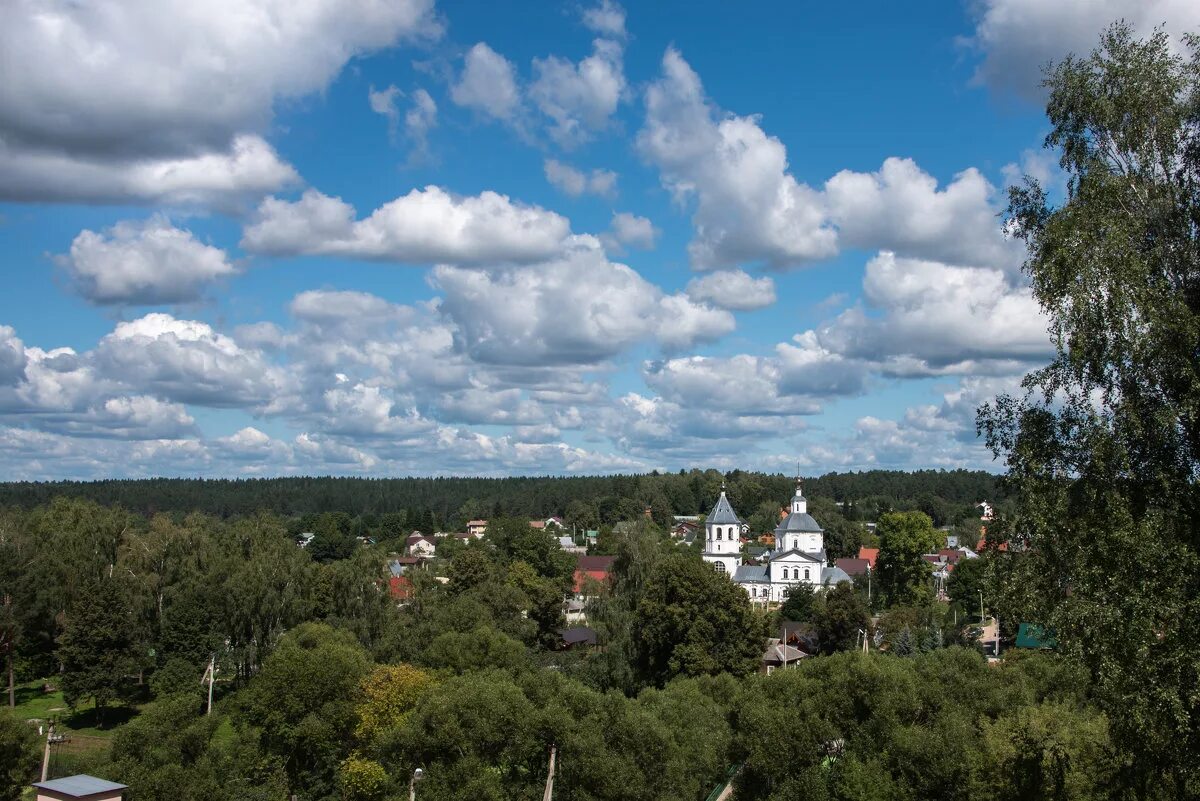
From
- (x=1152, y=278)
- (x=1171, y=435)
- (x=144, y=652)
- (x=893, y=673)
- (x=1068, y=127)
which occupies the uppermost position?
(x=1068, y=127)

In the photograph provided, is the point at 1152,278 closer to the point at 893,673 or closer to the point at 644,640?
the point at 893,673

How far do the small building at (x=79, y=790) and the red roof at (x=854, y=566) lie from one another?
87.6 meters

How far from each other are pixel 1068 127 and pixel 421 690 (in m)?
26.7

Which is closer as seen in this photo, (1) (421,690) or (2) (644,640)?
(1) (421,690)

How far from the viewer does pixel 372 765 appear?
32.4 metres

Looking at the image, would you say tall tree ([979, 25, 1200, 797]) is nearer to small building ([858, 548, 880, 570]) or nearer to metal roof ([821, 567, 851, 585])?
metal roof ([821, 567, 851, 585])

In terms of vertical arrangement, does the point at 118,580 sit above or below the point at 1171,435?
below

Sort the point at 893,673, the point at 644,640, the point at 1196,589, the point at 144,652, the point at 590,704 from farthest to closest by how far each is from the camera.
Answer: the point at 144,652
the point at 644,640
the point at 893,673
the point at 590,704
the point at 1196,589

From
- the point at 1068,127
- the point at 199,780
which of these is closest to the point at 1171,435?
the point at 1068,127

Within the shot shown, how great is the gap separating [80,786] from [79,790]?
1.30 ft

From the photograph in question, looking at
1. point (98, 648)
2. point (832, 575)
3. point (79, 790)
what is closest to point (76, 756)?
point (98, 648)

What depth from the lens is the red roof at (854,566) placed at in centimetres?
10462

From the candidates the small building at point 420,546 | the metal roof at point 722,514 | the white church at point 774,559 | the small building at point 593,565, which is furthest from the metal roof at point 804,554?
the small building at point 420,546

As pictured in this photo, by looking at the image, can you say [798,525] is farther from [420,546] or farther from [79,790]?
[79,790]
